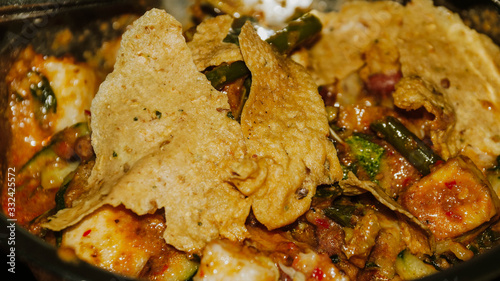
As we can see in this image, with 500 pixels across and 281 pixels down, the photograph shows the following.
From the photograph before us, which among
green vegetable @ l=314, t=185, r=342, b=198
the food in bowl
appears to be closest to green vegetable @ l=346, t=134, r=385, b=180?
the food in bowl

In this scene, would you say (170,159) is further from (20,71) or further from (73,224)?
(20,71)

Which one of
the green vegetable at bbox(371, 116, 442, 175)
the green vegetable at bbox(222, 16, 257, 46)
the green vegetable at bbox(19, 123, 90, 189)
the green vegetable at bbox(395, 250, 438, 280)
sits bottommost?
the green vegetable at bbox(395, 250, 438, 280)

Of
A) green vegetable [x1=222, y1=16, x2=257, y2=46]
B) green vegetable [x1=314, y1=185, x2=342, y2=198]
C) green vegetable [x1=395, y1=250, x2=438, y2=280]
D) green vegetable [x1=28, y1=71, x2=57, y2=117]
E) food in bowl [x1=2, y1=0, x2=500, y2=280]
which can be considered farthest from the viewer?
green vegetable [x1=222, y1=16, x2=257, y2=46]

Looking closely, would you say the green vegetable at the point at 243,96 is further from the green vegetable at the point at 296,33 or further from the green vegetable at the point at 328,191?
the green vegetable at the point at 328,191

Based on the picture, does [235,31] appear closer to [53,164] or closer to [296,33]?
[296,33]

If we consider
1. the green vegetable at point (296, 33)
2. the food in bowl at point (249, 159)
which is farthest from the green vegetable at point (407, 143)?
the green vegetable at point (296, 33)

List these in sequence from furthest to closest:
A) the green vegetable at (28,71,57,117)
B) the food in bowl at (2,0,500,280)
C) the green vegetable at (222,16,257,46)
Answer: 1. the green vegetable at (222,16,257,46)
2. the green vegetable at (28,71,57,117)
3. the food in bowl at (2,0,500,280)

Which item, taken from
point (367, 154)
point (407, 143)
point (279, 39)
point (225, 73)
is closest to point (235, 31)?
point (279, 39)

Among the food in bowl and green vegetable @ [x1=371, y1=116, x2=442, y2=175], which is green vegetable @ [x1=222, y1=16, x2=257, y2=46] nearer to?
the food in bowl

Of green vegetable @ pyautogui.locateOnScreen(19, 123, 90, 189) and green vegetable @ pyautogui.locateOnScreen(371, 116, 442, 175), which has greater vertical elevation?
green vegetable @ pyautogui.locateOnScreen(371, 116, 442, 175)
